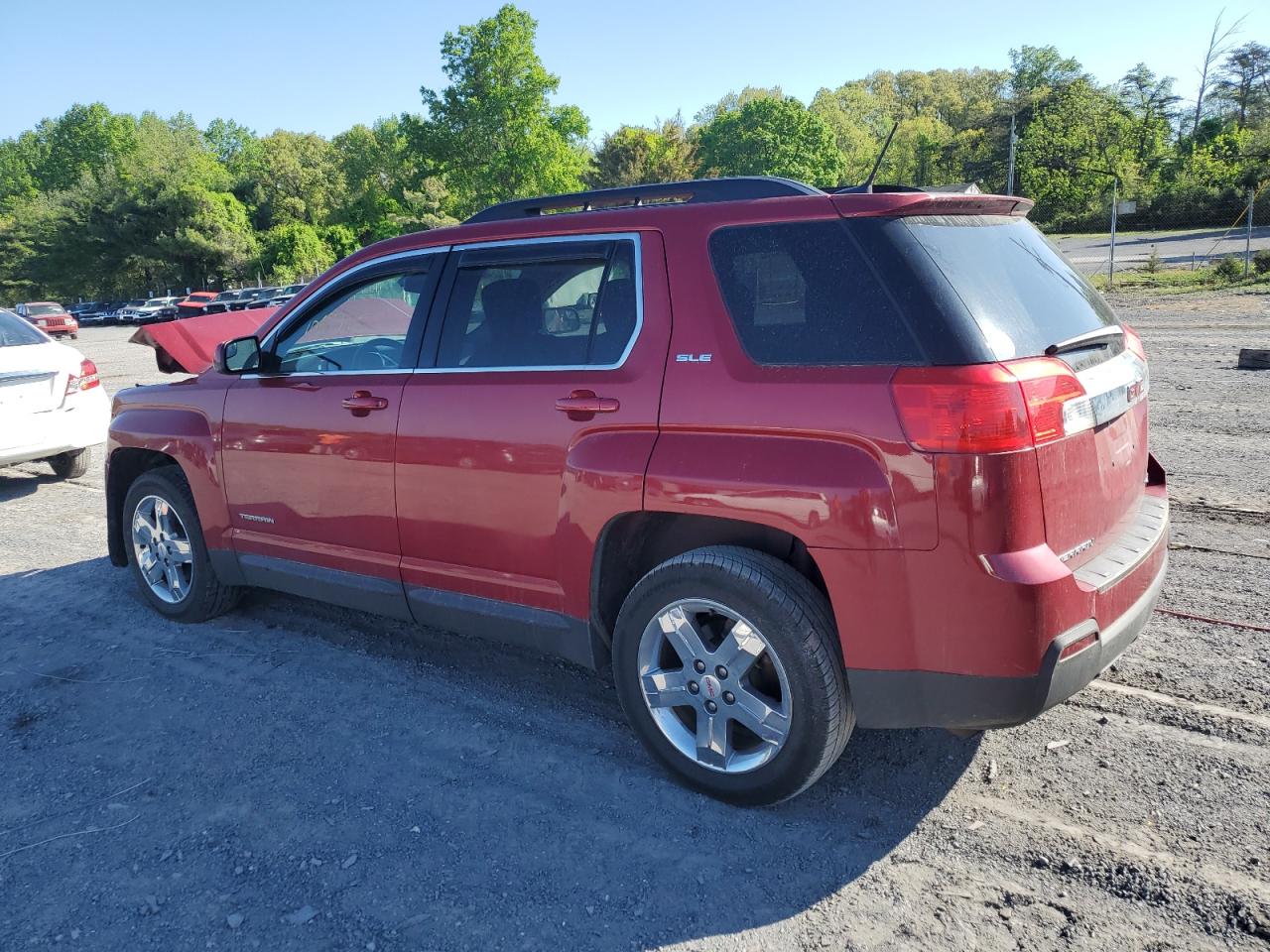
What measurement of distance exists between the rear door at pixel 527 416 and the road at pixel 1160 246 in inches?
1265

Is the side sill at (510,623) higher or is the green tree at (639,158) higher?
the green tree at (639,158)

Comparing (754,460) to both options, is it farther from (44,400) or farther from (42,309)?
(42,309)

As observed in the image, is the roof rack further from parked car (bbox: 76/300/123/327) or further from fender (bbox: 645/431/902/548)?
parked car (bbox: 76/300/123/327)

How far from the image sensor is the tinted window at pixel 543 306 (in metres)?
3.38

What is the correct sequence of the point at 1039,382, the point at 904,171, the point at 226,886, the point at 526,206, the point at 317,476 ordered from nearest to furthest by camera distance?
1. the point at 1039,382
2. the point at 226,886
3. the point at 526,206
4. the point at 317,476
5. the point at 904,171

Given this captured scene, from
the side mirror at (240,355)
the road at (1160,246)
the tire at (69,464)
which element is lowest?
the tire at (69,464)

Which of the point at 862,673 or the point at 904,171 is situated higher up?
Answer: the point at 904,171

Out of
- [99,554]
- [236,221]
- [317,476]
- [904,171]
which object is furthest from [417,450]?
[904,171]

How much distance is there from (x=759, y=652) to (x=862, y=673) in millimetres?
341

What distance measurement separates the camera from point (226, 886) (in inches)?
114

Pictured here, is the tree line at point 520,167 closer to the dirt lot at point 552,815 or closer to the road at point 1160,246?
the road at point 1160,246

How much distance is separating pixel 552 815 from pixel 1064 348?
7.34ft

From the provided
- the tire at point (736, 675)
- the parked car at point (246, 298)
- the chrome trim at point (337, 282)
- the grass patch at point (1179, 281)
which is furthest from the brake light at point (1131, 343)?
the parked car at point (246, 298)

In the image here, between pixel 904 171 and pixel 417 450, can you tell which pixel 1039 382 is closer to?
pixel 417 450
